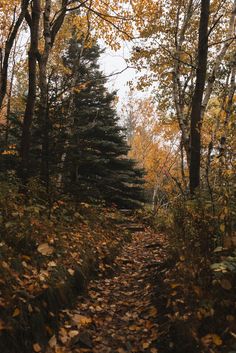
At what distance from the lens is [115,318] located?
4.44m

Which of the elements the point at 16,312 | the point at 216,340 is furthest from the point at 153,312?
the point at 16,312

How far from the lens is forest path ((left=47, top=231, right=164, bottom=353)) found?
362 cm

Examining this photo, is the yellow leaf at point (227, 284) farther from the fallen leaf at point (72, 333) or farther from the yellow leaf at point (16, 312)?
the yellow leaf at point (16, 312)

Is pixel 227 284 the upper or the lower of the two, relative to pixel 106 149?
lower

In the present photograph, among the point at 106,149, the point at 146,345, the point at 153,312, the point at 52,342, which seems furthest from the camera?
the point at 106,149

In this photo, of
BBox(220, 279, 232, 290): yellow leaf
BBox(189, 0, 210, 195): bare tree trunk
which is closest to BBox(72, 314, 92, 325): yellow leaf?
BBox(220, 279, 232, 290): yellow leaf

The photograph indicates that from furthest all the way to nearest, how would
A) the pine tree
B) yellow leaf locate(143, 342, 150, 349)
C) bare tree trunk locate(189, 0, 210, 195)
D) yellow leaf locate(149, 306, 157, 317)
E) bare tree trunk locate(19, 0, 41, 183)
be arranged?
1. the pine tree
2. bare tree trunk locate(19, 0, 41, 183)
3. bare tree trunk locate(189, 0, 210, 195)
4. yellow leaf locate(149, 306, 157, 317)
5. yellow leaf locate(143, 342, 150, 349)

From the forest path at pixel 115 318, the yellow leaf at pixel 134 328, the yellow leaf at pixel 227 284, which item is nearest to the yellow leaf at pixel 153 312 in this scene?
the forest path at pixel 115 318

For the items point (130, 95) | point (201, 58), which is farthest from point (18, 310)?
point (130, 95)

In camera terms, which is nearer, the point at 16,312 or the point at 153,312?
the point at 16,312

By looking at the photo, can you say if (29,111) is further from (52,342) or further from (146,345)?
(146,345)

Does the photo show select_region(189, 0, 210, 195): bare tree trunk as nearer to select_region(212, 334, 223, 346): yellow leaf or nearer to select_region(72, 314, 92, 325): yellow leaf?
select_region(72, 314, 92, 325): yellow leaf

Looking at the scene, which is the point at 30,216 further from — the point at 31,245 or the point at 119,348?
the point at 119,348

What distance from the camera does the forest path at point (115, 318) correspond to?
11.9 feet
